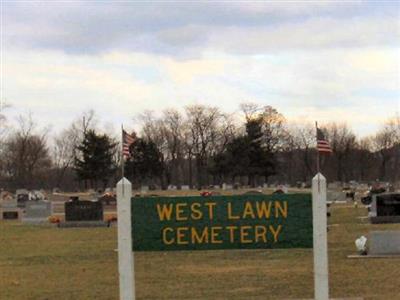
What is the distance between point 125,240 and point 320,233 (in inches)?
86.8

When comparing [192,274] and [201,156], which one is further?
[201,156]

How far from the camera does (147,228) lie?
805 cm

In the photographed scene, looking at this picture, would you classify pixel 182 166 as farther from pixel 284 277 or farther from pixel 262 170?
pixel 284 277

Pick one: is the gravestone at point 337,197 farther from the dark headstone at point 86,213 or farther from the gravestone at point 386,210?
the dark headstone at point 86,213

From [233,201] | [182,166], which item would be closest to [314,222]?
[233,201]

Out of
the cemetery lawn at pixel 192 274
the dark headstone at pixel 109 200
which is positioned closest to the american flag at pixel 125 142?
the cemetery lawn at pixel 192 274

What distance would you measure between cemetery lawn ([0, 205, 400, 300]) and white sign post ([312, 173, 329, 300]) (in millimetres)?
2020

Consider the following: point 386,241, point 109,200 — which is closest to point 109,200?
point 109,200

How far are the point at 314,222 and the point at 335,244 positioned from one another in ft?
33.8

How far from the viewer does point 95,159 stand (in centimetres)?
8850

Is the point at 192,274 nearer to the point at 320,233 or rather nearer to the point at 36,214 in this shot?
the point at 320,233

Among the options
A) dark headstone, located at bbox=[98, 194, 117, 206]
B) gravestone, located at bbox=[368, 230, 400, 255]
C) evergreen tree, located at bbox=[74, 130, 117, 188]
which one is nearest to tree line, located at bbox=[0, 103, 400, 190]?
evergreen tree, located at bbox=[74, 130, 117, 188]

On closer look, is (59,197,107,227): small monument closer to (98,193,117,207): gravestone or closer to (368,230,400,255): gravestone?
(368,230,400,255): gravestone

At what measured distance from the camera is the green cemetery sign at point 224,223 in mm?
7938
